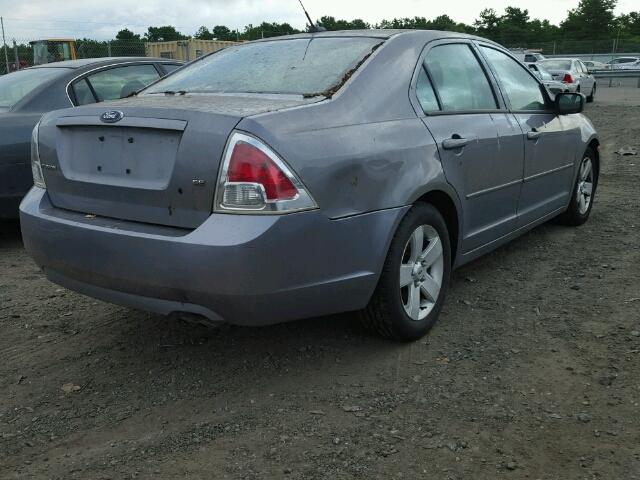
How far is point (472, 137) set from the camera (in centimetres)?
383

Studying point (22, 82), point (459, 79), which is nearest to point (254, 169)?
point (459, 79)

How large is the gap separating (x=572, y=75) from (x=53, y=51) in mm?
17356

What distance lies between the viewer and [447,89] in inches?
152

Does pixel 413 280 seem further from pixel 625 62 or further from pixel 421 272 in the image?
pixel 625 62

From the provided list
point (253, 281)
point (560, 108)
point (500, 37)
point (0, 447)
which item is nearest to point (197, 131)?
point (253, 281)

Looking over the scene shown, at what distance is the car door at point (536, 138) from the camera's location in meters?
4.53

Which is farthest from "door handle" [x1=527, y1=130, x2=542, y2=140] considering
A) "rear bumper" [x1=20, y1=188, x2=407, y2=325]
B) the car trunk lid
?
the car trunk lid

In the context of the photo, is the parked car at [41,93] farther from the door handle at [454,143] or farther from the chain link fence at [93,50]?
the chain link fence at [93,50]

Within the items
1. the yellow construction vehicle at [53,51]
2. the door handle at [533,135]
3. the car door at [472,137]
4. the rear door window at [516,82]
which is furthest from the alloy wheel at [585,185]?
the yellow construction vehicle at [53,51]

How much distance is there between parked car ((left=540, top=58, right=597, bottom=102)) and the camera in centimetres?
2105

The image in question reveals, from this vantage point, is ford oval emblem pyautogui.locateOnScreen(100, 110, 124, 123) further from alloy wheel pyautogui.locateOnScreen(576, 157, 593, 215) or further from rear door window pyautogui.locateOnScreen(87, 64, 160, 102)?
alloy wheel pyautogui.locateOnScreen(576, 157, 593, 215)

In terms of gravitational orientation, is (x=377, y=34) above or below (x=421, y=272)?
above

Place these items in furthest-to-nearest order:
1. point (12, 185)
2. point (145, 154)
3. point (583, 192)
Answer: point (583, 192), point (12, 185), point (145, 154)

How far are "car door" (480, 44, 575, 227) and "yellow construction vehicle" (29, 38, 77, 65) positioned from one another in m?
21.2
